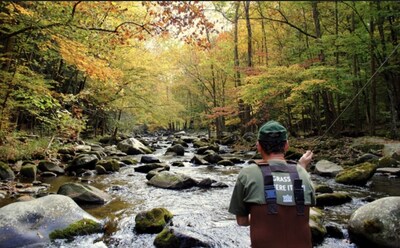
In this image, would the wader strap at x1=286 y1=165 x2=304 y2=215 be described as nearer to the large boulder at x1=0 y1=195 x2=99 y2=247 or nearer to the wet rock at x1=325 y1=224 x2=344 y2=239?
the wet rock at x1=325 y1=224 x2=344 y2=239

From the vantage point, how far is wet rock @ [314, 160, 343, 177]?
11.1 m

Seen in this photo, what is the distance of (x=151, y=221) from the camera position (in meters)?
6.32

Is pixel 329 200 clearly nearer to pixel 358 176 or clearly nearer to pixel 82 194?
pixel 358 176

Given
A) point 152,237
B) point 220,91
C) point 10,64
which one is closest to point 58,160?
point 10,64

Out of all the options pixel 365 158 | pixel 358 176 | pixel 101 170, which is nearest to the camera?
pixel 358 176

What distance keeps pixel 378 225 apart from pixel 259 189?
3787 millimetres

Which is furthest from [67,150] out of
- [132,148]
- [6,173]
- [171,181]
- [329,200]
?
[329,200]

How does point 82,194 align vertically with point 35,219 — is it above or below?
below

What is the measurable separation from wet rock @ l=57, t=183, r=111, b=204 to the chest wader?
6.45 m

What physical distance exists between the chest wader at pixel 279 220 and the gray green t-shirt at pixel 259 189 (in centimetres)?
3

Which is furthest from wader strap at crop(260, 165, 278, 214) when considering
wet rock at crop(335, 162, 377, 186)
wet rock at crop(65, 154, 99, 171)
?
wet rock at crop(65, 154, 99, 171)

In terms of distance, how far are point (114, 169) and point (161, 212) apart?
685 cm

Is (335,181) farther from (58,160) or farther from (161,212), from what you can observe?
(58,160)

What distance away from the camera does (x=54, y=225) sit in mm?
5883
